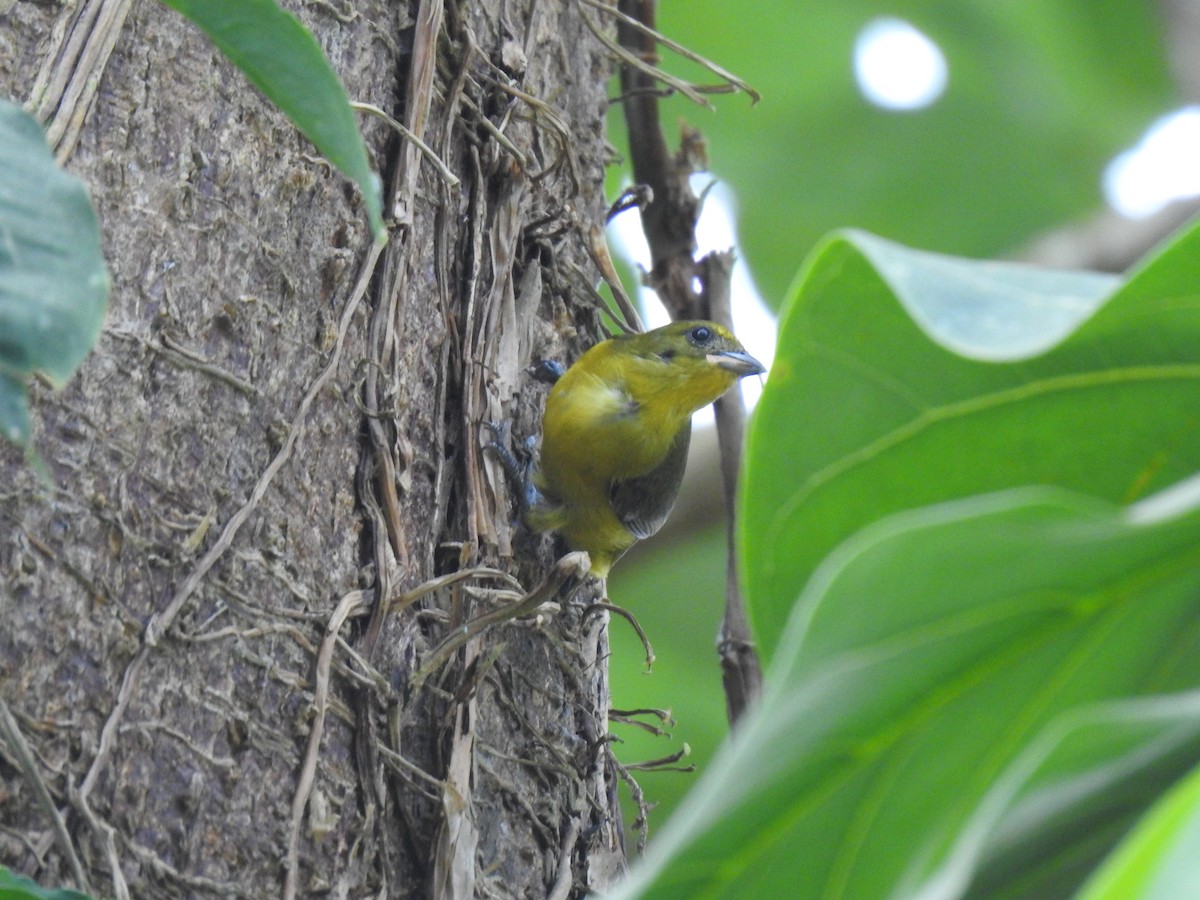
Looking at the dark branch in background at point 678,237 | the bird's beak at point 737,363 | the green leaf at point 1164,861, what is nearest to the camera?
the green leaf at point 1164,861

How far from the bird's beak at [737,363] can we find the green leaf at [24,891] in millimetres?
2624

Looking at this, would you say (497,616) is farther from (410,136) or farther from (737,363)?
(737,363)

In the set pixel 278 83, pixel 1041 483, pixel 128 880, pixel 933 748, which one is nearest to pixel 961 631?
pixel 933 748

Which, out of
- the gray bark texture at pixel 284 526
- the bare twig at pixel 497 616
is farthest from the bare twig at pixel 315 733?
the bare twig at pixel 497 616

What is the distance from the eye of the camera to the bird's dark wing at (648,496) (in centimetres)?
335

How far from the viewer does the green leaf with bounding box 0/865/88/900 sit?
46.5 inches

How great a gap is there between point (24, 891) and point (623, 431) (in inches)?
92.3

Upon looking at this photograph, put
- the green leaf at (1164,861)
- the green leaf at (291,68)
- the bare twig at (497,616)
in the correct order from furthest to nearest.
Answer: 1. the bare twig at (497,616)
2. the green leaf at (291,68)
3. the green leaf at (1164,861)

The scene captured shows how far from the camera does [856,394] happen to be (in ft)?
3.14

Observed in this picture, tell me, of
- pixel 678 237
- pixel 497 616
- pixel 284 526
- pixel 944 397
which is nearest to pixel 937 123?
pixel 678 237

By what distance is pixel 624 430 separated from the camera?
342 centimetres

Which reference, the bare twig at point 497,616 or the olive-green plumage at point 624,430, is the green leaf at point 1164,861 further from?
the olive-green plumage at point 624,430

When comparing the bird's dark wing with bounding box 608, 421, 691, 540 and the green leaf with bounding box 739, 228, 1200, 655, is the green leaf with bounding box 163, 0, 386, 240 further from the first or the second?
the bird's dark wing with bounding box 608, 421, 691, 540

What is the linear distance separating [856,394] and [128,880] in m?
1.15
